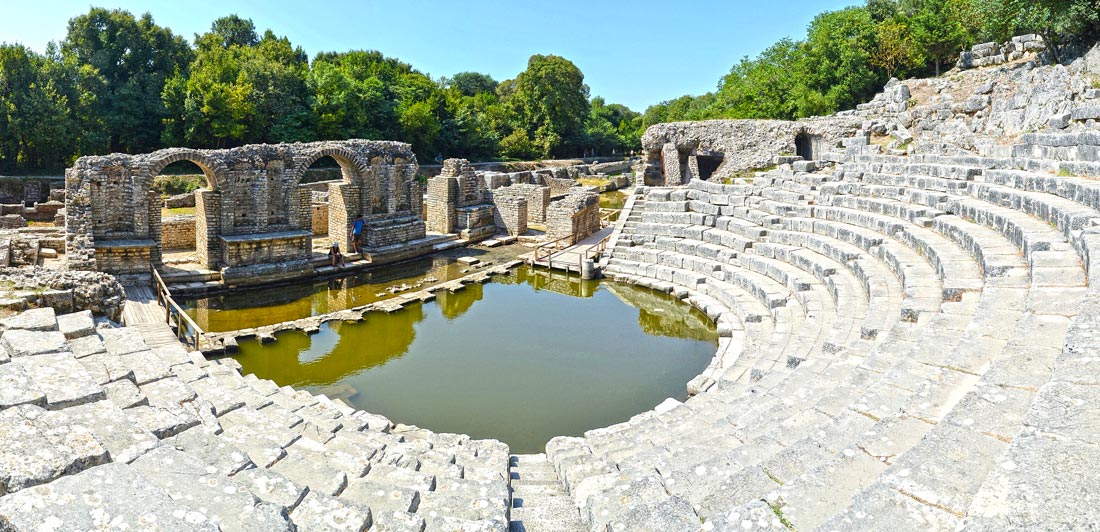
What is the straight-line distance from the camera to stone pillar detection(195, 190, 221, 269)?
1478 centimetres

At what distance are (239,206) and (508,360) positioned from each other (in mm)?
8542

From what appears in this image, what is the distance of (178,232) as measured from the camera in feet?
56.5

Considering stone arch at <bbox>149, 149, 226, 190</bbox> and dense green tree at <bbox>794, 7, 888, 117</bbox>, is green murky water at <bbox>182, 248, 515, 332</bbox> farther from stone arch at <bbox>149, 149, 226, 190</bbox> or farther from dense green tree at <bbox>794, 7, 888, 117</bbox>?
dense green tree at <bbox>794, 7, 888, 117</bbox>

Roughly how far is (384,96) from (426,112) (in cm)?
278

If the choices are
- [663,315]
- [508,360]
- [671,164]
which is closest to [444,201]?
[671,164]

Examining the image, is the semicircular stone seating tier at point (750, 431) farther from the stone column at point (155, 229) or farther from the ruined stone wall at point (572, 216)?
the ruined stone wall at point (572, 216)

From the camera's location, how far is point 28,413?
11.5ft

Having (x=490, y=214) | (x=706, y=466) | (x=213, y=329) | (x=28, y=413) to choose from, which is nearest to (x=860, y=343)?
(x=706, y=466)

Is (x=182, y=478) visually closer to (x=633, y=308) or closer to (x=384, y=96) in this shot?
(x=633, y=308)

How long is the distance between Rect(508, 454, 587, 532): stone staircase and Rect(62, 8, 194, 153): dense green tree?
31.5m

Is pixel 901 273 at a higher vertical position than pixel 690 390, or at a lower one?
higher

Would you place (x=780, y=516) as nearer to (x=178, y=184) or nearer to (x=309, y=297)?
(x=309, y=297)

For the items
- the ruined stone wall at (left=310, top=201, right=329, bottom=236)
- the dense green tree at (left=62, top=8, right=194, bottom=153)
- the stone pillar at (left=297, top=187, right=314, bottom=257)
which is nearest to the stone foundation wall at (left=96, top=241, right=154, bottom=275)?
the stone pillar at (left=297, top=187, right=314, bottom=257)

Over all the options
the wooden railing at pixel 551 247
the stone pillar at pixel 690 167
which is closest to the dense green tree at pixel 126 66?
the wooden railing at pixel 551 247
